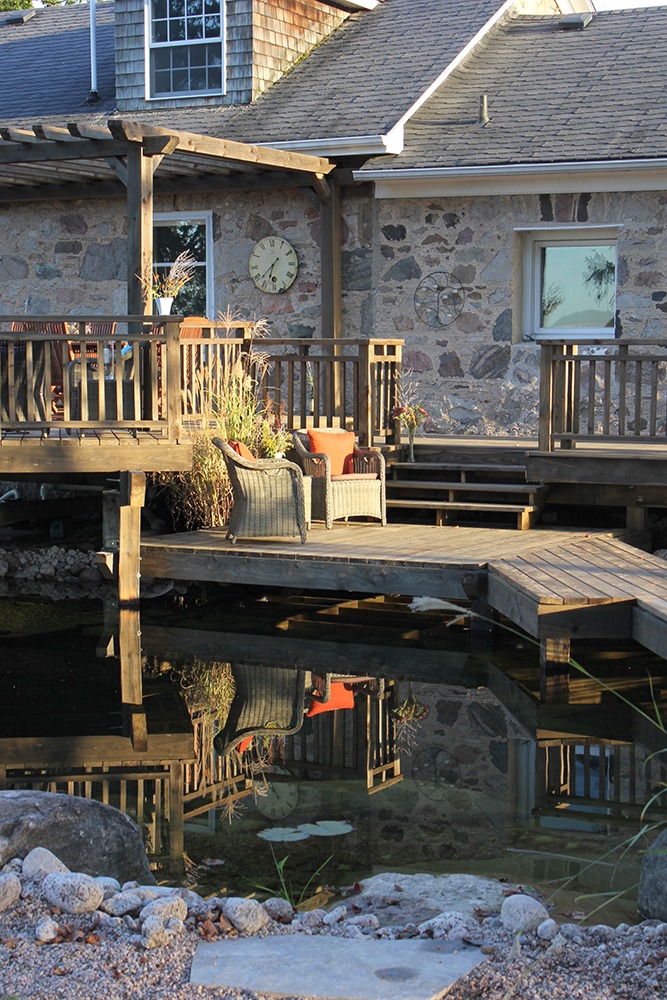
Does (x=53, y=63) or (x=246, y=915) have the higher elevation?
(x=53, y=63)

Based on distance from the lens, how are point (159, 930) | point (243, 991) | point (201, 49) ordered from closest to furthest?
point (243, 991) → point (159, 930) → point (201, 49)

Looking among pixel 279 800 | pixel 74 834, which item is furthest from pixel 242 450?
pixel 74 834

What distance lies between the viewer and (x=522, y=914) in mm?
4031

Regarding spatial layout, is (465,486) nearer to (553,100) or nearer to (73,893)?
(553,100)

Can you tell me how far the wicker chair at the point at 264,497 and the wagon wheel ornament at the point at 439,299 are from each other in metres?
4.21

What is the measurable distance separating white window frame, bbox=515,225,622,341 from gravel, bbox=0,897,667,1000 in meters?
9.79

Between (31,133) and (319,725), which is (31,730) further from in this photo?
(31,133)

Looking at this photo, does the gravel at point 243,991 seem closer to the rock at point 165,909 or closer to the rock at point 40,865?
the rock at point 165,909

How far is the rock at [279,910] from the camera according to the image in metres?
4.25

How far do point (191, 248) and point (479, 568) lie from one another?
739 centimetres

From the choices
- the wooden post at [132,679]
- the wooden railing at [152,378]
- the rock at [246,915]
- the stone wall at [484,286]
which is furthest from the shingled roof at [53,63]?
the rock at [246,915]

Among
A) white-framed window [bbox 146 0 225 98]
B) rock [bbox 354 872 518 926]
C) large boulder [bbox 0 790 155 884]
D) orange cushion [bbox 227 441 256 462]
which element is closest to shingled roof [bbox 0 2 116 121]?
white-framed window [bbox 146 0 225 98]

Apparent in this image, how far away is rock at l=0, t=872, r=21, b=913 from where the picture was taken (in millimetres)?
4102

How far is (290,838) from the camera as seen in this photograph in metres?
5.40
